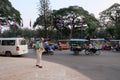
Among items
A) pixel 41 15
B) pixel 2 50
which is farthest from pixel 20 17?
pixel 2 50

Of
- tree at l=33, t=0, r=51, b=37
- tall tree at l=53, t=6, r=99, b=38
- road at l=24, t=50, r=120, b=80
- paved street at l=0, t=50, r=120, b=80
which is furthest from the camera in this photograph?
tall tree at l=53, t=6, r=99, b=38

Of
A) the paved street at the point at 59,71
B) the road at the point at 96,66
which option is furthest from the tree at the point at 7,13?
the paved street at the point at 59,71

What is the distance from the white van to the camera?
25.4 meters

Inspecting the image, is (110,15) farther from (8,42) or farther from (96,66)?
(96,66)

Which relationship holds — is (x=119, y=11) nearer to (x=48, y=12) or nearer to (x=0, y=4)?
(x=48, y=12)

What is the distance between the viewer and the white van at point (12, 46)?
25.4m

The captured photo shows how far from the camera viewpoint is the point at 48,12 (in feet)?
219

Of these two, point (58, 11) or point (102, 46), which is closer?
point (102, 46)

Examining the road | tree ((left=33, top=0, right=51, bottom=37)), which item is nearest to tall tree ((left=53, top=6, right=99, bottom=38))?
tree ((left=33, top=0, right=51, bottom=37))

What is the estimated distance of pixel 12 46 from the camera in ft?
84.0

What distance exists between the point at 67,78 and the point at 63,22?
229 feet

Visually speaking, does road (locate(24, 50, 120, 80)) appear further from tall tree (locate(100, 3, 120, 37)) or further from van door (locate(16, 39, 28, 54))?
tall tree (locate(100, 3, 120, 37))

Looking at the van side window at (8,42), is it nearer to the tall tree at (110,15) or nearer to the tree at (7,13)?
the tree at (7,13)

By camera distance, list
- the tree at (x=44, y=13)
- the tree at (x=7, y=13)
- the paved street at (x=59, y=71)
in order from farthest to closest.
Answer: the tree at (x=44, y=13) < the tree at (x=7, y=13) < the paved street at (x=59, y=71)
